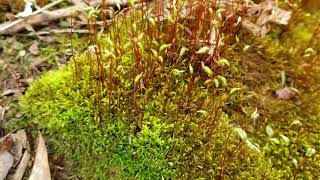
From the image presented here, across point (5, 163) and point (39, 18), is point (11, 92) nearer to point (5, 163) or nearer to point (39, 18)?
point (5, 163)

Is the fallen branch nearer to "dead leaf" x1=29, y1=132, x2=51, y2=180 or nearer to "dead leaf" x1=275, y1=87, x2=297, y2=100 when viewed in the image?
"dead leaf" x1=29, y1=132, x2=51, y2=180

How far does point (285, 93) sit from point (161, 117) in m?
0.87

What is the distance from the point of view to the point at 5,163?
2.35 meters

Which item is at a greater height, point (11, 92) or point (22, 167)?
point (11, 92)

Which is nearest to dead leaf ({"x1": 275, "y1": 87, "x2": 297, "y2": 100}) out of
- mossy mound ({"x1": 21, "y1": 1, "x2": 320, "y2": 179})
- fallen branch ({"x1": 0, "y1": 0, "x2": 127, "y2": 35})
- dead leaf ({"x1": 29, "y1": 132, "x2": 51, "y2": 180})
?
mossy mound ({"x1": 21, "y1": 1, "x2": 320, "y2": 179})

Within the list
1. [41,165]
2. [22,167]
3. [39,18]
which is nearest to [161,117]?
[41,165]

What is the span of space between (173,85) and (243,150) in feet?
1.80

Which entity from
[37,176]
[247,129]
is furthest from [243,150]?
[37,176]

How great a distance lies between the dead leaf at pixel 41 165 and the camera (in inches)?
91.4

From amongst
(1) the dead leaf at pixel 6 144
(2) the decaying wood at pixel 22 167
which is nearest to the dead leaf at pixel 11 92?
(1) the dead leaf at pixel 6 144

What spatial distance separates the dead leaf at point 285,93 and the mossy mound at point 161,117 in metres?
0.04

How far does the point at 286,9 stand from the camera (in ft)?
10.5

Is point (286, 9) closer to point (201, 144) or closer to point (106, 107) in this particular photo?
point (201, 144)

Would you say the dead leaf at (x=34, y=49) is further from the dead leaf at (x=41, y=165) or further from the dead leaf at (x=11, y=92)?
the dead leaf at (x=41, y=165)
